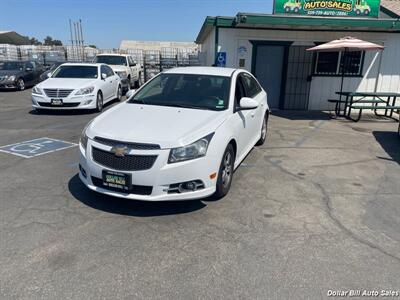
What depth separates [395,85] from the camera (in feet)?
38.8

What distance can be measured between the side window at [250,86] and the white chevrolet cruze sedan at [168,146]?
0.81 m

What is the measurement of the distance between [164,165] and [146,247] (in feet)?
2.77

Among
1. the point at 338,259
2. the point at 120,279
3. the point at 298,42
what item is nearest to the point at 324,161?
the point at 338,259

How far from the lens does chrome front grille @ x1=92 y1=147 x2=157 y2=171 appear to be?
3.46 m

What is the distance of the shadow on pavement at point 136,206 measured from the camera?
12.5 ft

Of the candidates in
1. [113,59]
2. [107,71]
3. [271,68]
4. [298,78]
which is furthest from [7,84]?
[298,78]

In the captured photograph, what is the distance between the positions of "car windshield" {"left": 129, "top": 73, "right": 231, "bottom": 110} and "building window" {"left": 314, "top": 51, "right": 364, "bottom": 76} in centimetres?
794

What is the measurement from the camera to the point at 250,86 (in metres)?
5.85

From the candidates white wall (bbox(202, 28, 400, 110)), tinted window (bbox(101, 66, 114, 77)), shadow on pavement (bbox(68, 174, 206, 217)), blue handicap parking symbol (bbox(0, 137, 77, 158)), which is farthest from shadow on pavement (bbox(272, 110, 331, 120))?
A: shadow on pavement (bbox(68, 174, 206, 217))

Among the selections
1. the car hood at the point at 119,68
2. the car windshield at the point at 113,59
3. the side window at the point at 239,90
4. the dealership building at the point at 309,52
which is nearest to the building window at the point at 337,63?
the dealership building at the point at 309,52

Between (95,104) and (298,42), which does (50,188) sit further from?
(298,42)

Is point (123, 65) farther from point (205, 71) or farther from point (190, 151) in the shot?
point (190, 151)

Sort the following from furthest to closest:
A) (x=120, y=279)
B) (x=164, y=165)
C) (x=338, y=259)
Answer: (x=164, y=165) → (x=338, y=259) → (x=120, y=279)

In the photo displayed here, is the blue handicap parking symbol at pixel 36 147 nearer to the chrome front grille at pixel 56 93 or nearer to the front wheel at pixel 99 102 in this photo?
the chrome front grille at pixel 56 93
